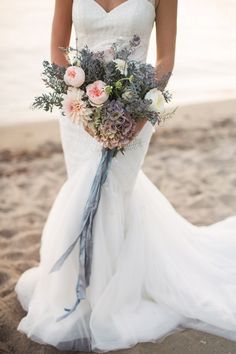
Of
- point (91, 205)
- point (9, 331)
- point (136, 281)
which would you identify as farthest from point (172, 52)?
point (9, 331)

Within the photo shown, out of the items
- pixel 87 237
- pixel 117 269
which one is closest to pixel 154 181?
pixel 117 269

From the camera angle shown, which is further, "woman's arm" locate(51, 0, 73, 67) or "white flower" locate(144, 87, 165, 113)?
"woman's arm" locate(51, 0, 73, 67)

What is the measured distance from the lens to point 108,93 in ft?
7.84

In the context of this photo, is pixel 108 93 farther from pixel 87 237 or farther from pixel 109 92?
pixel 87 237

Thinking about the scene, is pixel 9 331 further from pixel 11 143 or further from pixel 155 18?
pixel 11 143

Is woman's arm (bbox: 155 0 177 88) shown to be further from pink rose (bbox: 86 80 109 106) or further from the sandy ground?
the sandy ground

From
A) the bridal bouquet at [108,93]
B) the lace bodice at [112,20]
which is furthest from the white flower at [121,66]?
the lace bodice at [112,20]

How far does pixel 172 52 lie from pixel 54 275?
134 cm

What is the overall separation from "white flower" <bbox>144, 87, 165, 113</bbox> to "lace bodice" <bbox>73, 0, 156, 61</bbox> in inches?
18.2

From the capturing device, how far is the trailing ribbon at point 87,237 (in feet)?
9.12

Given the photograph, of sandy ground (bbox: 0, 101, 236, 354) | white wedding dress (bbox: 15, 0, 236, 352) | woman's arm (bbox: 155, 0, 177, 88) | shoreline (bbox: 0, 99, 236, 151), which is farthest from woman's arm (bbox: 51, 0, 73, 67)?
shoreline (bbox: 0, 99, 236, 151)

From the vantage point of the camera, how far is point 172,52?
110 inches

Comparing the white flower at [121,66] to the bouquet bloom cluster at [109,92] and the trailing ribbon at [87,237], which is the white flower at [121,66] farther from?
the trailing ribbon at [87,237]

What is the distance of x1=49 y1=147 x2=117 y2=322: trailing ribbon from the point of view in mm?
2781
